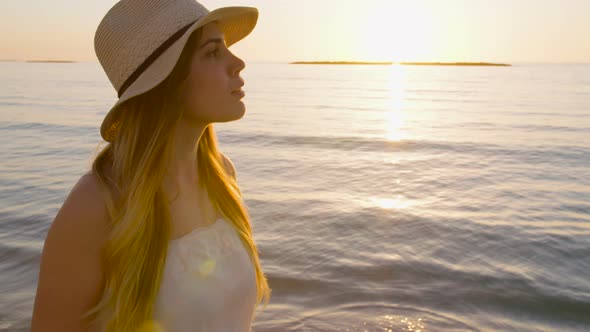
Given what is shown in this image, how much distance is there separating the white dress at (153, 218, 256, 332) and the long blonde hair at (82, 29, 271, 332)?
56 millimetres

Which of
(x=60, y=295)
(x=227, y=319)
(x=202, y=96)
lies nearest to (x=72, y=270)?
(x=60, y=295)

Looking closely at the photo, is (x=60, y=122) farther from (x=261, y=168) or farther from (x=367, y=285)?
(x=367, y=285)

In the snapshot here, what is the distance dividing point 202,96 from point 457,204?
892 cm

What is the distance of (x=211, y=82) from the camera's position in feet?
7.16

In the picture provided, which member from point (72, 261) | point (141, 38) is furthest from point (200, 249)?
point (141, 38)

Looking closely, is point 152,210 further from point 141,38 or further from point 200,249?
point 141,38

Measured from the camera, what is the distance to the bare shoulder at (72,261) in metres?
1.74

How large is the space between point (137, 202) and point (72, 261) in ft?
1.00

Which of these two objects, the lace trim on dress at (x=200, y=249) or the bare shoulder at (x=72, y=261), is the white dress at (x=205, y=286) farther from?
the bare shoulder at (x=72, y=261)

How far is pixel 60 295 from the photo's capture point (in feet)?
5.89

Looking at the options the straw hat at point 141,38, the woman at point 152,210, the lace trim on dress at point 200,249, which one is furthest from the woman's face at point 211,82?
the lace trim on dress at point 200,249

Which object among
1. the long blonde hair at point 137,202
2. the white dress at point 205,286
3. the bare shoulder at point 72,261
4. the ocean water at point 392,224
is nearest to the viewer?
the bare shoulder at point 72,261

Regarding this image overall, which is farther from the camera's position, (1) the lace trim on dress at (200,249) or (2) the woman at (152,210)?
(1) the lace trim on dress at (200,249)

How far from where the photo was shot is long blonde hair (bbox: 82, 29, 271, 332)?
6.22ft
